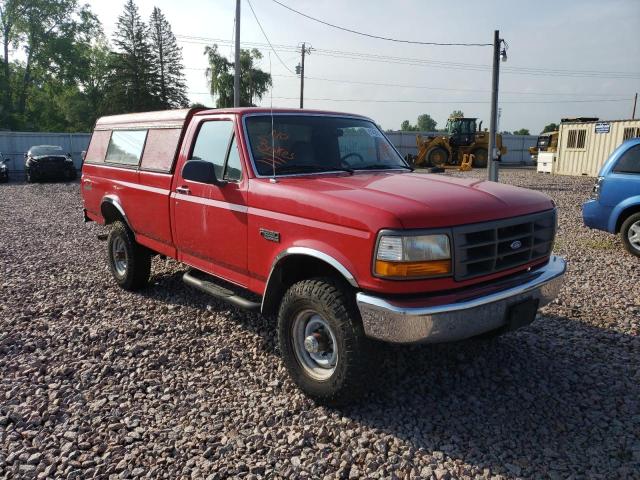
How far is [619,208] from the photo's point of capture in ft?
24.2

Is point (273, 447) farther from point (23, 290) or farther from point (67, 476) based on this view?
point (23, 290)

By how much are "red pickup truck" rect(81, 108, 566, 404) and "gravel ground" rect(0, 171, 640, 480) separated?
1.35 ft

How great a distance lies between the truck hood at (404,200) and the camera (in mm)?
2863

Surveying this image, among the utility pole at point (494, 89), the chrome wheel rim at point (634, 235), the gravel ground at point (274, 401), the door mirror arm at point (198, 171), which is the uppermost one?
the utility pole at point (494, 89)

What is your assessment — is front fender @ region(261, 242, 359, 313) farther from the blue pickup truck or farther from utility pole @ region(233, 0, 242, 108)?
utility pole @ region(233, 0, 242, 108)

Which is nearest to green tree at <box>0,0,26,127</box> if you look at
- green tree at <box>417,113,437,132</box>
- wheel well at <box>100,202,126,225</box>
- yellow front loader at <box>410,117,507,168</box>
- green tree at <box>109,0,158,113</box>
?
green tree at <box>109,0,158,113</box>

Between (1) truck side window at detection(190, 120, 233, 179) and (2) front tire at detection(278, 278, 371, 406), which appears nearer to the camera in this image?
(2) front tire at detection(278, 278, 371, 406)

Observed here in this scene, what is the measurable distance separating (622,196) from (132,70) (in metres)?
44.0

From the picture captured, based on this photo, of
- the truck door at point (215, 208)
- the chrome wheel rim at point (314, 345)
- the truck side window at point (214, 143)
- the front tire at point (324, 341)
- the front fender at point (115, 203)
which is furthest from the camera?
the front fender at point (115, 203)

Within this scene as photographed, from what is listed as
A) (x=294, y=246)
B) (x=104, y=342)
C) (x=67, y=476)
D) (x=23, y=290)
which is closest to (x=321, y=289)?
(x=294, y=246)

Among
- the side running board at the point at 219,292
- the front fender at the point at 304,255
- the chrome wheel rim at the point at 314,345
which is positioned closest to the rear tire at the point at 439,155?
the side running board at the point at 219,292

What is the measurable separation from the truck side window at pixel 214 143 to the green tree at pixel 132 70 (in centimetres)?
4138

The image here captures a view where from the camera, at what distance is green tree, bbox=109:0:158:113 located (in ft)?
140

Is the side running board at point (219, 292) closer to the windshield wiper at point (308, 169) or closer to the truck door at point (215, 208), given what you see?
the truck door at point (215, 208)
